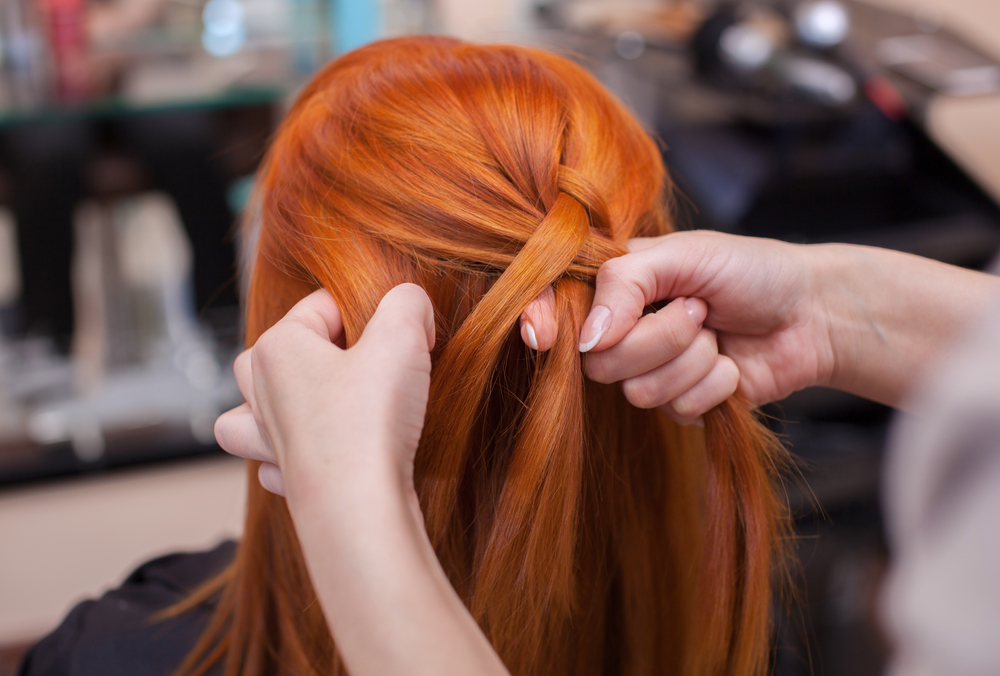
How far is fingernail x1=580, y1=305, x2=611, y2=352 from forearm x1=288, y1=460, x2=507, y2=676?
0.20 metres

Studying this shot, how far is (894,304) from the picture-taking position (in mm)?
769

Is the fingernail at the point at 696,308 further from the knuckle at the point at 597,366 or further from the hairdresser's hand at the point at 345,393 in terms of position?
the hairdresser's hand at the point at 345,393

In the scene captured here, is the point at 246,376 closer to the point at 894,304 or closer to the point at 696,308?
the point at 696,308

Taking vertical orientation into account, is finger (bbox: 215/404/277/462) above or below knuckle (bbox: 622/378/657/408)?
below

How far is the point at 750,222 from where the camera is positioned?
149 centimetres

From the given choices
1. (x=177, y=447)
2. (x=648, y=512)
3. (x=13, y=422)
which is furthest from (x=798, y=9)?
(x=13, y=422)

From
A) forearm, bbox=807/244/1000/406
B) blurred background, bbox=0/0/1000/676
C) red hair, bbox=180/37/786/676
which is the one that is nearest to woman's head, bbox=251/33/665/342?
red hair, bbox=180/37/786/676

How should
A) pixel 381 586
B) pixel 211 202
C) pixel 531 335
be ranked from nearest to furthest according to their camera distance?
pixel 381 586 < pixel 531 335 < pixel 211 202

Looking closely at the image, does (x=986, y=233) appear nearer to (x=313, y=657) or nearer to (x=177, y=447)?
(x=313, y=657)

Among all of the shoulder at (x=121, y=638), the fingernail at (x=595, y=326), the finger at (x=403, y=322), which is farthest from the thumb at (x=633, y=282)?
the shoulder at (x=121, y=638)

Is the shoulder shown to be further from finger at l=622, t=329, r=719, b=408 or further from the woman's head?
finger at l=622, t=329, r=719, b=408

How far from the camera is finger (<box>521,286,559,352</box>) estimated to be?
525 millimetres

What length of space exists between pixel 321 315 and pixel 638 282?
26cm

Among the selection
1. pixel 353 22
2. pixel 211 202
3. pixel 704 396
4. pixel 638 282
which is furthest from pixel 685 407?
pixel 211 202
